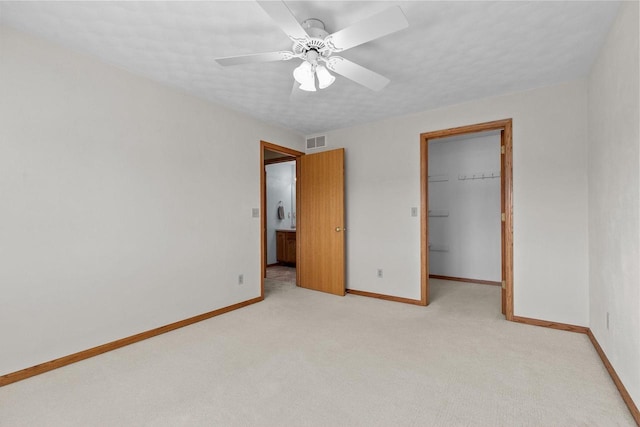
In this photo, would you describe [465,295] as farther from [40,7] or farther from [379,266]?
[40,7]

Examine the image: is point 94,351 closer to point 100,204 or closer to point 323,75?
point 100,204

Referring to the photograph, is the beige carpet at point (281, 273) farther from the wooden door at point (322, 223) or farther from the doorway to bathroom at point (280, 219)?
the wooden door at point (322, 223)

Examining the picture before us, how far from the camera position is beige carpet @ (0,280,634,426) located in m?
1.69

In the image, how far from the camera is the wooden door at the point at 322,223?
422 centimetres

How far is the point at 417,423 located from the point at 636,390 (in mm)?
1208

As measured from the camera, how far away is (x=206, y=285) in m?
3.29

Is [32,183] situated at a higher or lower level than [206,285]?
higher

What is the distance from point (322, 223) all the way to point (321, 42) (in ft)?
9.11

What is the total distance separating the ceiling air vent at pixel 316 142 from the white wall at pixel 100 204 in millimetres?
1427

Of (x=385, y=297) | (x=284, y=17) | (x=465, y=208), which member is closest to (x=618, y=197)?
(x=284, y=17)

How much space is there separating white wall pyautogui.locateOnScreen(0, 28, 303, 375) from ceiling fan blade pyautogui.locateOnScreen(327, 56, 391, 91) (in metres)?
1.80

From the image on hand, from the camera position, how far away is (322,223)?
440 centimetres

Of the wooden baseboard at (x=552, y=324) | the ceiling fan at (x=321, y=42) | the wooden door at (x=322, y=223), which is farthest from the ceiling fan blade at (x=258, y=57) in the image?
the wooden baseboard at (x=552, y=324)

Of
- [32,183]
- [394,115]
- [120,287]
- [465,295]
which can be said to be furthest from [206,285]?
[465,295]
